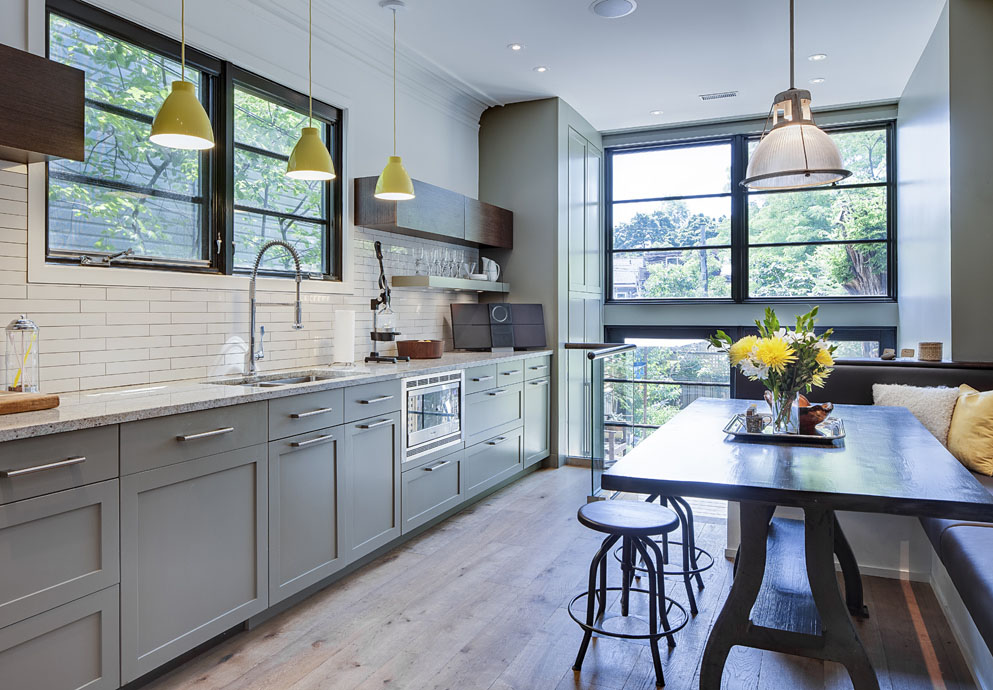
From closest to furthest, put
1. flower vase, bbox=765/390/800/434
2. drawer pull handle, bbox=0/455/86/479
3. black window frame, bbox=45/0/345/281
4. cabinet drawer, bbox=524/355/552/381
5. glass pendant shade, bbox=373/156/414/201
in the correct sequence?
drawer pull handle, bbox=0/455/86/479, flower vase, bbox=765/390/800/434, black window frame, bbox=45/0/345/281, glass pendant shade, bbox=373/156/414/201, cabinet drawer, bbox=524/355/552/381

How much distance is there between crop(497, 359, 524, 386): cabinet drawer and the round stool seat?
2.13 metres

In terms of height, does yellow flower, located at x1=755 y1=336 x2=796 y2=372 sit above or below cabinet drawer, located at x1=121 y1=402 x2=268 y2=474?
above

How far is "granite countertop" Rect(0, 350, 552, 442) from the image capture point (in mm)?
1853

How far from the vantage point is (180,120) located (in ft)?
7.62

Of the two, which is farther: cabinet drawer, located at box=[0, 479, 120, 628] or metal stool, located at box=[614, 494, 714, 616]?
metal stool, located at box=[614, 494, 714, 616]

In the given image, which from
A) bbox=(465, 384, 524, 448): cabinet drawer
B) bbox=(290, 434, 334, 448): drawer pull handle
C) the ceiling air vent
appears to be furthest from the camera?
the ceiling air vent

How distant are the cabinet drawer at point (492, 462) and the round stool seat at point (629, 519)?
177 centimetres

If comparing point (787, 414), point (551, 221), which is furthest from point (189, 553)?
point (551, 221)

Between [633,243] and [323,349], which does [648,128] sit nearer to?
[633,243]

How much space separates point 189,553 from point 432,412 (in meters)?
1.69

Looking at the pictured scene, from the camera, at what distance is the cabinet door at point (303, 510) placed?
2664mm

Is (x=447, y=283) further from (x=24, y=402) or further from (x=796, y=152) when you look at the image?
(x=24, y=402)

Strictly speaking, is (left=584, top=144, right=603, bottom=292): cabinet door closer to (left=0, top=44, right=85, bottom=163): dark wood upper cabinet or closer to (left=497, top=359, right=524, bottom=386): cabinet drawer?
(left=497, top=359, right=524, bottom=386): cabinet drawer

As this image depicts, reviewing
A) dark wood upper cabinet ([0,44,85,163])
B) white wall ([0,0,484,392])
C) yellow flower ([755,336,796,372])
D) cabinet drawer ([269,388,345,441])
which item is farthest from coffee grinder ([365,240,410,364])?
yellow flower ([755,336,796,372])
